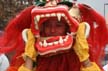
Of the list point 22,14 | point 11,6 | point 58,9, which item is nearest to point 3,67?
point 22,14

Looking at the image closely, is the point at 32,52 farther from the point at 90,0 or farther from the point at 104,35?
the point at 90,0

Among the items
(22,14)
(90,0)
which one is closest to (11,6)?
(90,0)

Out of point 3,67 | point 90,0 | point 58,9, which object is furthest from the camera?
point 90,0

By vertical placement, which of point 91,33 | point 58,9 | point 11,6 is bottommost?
point 11,6

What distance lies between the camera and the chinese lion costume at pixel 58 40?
2.23 m

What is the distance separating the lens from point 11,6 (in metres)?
7.26

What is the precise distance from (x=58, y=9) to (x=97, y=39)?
1.06 feet

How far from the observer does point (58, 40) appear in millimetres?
2227

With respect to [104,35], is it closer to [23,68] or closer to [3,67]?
[23,68]

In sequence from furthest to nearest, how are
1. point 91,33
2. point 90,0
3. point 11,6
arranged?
point 11,6 < point 90,0 < point 91,33

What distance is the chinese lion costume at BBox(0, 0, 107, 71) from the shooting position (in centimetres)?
223

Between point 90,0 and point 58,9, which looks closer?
point 58,9

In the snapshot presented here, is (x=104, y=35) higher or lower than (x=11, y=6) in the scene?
higher

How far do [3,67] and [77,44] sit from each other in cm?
132
